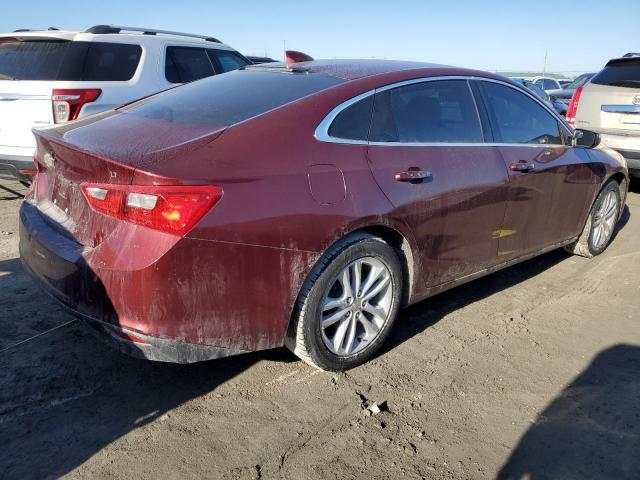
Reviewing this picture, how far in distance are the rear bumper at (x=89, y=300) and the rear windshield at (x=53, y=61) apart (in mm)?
3399

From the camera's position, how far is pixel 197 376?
9.84ft

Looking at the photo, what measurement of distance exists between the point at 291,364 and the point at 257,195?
3.65 ft

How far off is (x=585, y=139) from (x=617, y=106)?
2931 mm

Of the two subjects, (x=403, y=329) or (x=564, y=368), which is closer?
(x=564, y=368)

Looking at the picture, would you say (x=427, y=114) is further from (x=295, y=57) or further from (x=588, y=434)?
(x=588, y=434)

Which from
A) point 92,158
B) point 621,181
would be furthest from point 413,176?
point 621,181

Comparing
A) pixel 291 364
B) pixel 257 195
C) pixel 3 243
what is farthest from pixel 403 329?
pixel 3 243

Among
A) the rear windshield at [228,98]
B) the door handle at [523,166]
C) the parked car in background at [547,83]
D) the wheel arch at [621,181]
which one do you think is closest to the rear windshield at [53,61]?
the rear windshield at [228,98]

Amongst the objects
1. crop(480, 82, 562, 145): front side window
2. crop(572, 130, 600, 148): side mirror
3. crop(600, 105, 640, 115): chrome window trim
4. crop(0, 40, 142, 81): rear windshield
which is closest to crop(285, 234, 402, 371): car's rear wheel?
crop(480, 82, 562, 145): front side window

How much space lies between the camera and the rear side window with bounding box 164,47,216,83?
23.0 ft

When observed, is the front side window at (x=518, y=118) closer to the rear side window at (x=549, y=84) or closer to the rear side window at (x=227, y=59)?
the rear side window at (x=227, y=59)

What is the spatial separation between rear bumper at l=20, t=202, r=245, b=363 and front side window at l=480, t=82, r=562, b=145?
94.9 inches

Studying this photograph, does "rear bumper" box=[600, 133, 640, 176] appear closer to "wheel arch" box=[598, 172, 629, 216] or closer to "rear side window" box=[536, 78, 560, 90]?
"wheel arch" box=[598, 172, 629, 216]

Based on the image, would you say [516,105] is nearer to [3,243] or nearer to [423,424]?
[423,424]
